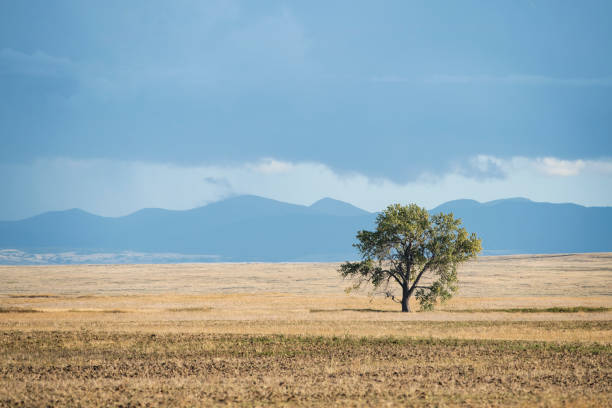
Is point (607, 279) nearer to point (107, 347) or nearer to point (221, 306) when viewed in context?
point (221, 306)

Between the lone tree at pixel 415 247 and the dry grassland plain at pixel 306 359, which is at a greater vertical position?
the lone tree at pixel 415 247

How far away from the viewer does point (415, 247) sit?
63.8 metres

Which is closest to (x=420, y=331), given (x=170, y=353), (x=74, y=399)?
(x=170, y=353)

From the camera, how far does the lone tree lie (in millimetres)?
62688

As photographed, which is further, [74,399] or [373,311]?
[373,311]

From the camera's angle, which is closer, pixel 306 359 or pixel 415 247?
pixel 306 359

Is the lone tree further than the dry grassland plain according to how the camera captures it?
Yes

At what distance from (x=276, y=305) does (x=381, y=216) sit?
15.9 m

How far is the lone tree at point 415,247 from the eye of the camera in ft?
206

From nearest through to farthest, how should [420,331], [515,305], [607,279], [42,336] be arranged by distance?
[42,336] < [420,331] < [515,305] < [607,279]

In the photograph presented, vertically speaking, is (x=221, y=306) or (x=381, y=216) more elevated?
(x=381, y=216)

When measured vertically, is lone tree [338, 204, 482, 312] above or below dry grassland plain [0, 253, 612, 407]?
above

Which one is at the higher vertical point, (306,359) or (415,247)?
(415,247)

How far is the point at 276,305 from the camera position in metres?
70.8
